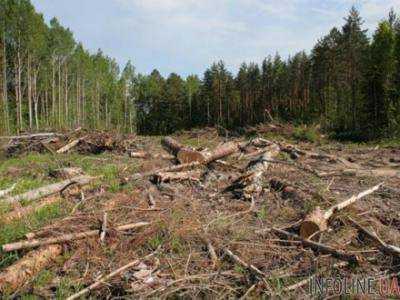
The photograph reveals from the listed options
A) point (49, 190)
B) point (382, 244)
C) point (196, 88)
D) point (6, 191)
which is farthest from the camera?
point (196, 88)

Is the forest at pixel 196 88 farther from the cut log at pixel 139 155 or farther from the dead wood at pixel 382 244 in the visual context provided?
the dead wood at pixel 382 244

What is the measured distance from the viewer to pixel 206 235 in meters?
6.18

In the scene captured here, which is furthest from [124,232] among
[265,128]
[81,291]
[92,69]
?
[92,69]

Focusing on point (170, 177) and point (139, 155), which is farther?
point (139, 155)

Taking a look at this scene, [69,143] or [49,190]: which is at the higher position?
[69,143]

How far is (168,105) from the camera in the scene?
7706cm

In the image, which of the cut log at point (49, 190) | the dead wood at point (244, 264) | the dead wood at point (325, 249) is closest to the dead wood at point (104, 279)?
the dead wood at point (244, 264)

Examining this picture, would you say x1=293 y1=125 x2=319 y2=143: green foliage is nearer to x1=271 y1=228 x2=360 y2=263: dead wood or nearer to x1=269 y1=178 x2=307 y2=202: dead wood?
x1=269 y1=178 x2=307 y2=202: dead wood

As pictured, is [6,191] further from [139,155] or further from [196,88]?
[196,88]

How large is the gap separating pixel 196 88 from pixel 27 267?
79.8m

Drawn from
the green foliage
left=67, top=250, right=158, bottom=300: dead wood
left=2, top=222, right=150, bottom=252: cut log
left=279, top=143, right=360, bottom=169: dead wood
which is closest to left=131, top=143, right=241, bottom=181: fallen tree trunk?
left=279, top=143, right=360, bottom=169: dead wood

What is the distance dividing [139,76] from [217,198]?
258 feet

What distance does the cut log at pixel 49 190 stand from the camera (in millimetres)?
8359

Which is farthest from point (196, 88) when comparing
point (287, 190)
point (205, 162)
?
point (287, 190)
